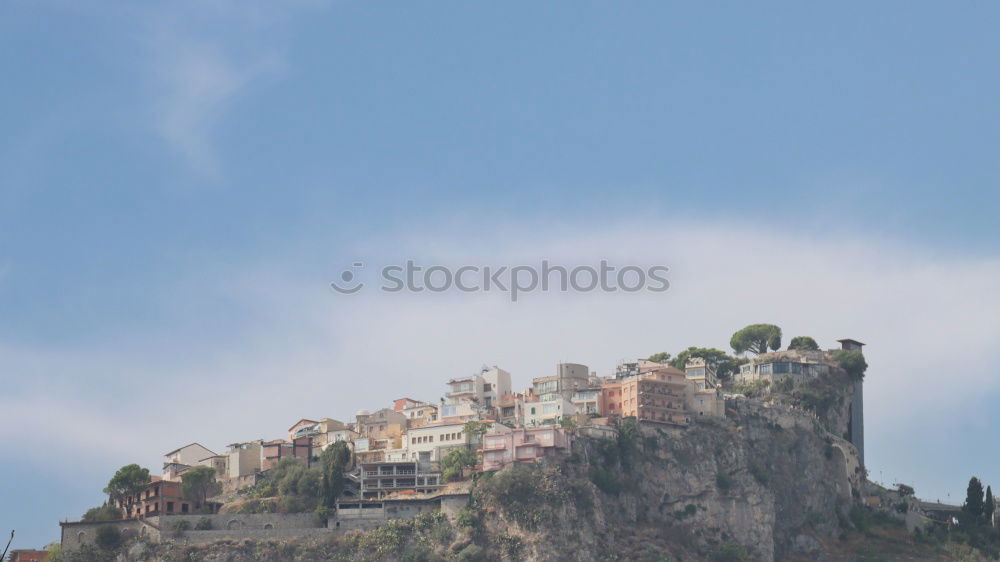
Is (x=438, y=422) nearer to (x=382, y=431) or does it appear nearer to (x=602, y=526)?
(x=382, y=431)

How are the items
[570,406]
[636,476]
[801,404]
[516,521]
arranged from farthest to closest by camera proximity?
[801,404] < [570,406] < [636,476] < [516,521]

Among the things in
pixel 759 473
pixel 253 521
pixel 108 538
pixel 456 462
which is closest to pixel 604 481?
pixel 456 462

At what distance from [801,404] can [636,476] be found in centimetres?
2496

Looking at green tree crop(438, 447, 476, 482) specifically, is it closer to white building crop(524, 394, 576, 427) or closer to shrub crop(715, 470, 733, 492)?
white building crop(524, 394, 576, 427)

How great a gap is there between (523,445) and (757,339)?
137 feet

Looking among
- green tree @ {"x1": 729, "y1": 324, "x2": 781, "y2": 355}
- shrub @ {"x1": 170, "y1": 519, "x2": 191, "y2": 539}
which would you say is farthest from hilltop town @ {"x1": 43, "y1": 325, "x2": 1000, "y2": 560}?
green tree @ {"x1": 729, "y1": 324, "x2": 781, "y2": 355}

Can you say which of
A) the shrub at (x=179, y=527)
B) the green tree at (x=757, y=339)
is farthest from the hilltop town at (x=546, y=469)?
the green tree at (x=757, y=339)

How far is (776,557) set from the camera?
389 feet

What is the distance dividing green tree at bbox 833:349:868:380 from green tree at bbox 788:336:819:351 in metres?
2.74

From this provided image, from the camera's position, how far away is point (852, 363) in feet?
458

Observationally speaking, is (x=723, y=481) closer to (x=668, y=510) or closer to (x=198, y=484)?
(x=668, y=510)

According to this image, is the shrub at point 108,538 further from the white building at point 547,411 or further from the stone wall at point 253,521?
the white building at point 547,411

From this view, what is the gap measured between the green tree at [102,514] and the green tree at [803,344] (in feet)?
210

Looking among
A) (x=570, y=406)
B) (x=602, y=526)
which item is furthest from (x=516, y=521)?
(x=570, y=406)
